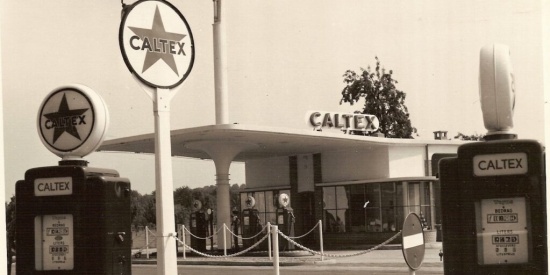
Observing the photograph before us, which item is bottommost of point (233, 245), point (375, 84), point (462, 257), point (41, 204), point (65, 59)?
point (233, 245)

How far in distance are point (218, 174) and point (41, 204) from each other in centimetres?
1950

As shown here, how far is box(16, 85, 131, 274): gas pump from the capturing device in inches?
225

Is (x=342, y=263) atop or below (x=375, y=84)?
below

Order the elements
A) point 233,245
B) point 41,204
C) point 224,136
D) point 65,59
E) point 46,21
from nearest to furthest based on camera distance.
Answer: point 41,204 → point 46,21 → point 65,59 → point 224,136 → point 233,245

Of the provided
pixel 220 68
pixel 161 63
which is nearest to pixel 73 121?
pixel 161 63

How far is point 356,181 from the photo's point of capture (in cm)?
2639

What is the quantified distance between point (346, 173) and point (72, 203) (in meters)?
21.5

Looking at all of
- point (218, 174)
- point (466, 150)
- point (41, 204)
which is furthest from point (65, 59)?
point (218, 174)

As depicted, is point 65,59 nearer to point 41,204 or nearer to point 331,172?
point 41,204

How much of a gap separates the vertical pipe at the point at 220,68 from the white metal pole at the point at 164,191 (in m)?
20.2

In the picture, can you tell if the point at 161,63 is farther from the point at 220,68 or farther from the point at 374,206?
the point at 220,68

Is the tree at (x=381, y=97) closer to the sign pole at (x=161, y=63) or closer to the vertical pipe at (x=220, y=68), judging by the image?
the vertical pipe at (x=220, y=68)

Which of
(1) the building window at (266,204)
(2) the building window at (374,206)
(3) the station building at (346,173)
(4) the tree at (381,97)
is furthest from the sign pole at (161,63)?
(4) the tree at (381,97)

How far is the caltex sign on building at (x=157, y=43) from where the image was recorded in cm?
622
